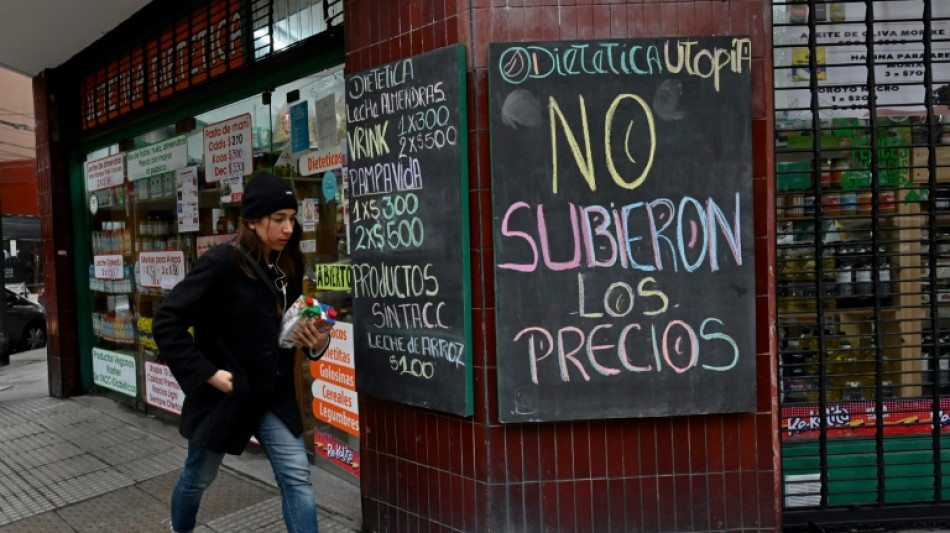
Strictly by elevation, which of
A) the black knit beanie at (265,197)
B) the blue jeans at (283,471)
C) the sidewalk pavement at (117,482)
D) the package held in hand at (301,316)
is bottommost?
the sidewalk pavement at (117,482)

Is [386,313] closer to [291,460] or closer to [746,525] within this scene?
[291,460]

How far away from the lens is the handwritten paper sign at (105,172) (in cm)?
736

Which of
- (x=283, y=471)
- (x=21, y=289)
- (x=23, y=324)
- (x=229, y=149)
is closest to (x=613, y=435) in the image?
(x=283, y=471)

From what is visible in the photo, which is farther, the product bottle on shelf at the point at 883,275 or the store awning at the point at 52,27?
the store awning at the point at 52,27

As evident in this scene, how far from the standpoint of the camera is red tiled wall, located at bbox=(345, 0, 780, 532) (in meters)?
3.30

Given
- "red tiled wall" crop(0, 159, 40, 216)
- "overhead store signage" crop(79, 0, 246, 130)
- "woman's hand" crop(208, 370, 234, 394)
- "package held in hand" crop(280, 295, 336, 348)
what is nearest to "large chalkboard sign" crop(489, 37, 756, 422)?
"package held in hand" crop(280, 295, 336, 348)

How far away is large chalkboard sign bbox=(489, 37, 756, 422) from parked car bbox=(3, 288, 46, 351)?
13.6 meters

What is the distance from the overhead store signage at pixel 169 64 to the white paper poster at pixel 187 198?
2.53 ft

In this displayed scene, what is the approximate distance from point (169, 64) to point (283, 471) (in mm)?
4895

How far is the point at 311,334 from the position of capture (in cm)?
312

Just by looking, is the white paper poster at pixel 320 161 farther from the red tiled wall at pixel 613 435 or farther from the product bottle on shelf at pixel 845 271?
the product bottle on shelf at pixel 845 271

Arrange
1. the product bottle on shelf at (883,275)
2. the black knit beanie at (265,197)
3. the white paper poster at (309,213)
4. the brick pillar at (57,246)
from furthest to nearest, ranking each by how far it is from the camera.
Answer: the brick pillar at (57,246) → the white paper poster at (309,213) → the product bottle on shelf at (883,275) → the black knit beanie at (265,197)

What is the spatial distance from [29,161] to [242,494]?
2724 centimetres

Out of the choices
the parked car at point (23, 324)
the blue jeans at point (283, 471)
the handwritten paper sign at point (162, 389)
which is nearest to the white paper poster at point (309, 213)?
the blue jeans at point (283, 471)
